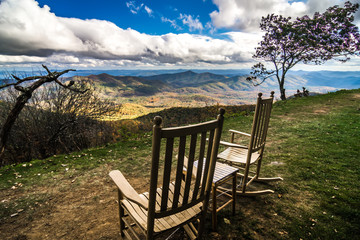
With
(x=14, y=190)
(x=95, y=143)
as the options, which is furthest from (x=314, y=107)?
(x=14, y=190)

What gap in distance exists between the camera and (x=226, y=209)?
9.39 feet

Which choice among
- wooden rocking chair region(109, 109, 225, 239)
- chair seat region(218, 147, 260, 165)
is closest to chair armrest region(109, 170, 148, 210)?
wooden rocking chair region(109, 109, 225, 239)

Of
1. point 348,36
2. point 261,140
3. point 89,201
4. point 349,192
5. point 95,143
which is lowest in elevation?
point 95,143

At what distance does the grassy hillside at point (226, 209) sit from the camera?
2.46 meters

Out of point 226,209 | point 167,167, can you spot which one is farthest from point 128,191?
point 226,209

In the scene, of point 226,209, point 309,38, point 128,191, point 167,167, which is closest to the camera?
point 167,167

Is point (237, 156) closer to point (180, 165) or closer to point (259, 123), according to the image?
point (259, 123)

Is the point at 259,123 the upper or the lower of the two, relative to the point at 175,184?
upper

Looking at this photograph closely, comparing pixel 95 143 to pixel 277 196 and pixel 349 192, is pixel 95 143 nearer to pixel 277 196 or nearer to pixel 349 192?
pixel 277 196

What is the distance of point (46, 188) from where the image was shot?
360cm

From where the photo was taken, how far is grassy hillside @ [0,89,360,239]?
8.07 feet

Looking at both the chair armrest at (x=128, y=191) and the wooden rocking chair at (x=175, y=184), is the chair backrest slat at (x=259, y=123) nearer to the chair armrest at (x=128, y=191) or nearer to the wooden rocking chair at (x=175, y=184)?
the wooden rocking chair at (x=175, y=184)

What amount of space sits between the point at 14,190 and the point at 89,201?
1.58 metres

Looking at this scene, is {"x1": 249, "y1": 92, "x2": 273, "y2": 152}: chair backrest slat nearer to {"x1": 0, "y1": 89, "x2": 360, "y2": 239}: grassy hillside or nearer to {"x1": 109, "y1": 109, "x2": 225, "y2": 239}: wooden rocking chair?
{"x1": 0, "y1": 89, "x2": 360, "y2": 239}: grassy hillside
